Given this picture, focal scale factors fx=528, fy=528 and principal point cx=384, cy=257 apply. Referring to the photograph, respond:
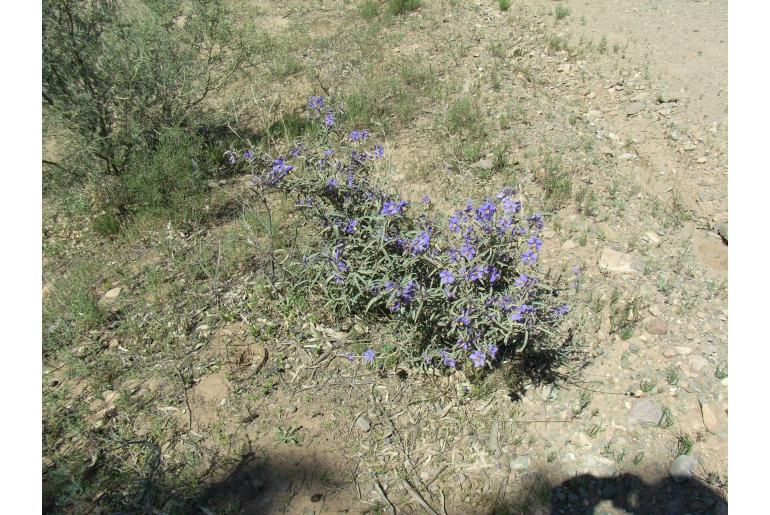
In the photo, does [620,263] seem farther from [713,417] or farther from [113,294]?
[113,294]

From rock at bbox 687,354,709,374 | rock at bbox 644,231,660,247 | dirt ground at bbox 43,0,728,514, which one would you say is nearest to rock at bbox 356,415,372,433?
dirt ground at bbox 43,0,728,514

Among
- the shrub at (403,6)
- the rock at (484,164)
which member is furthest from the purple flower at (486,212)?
the shrub at (403,6)

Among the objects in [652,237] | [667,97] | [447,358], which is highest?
[667,97]

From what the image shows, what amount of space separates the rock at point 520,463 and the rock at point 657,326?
1.33 metres

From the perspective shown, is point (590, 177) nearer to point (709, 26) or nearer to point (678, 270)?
point (678, 270)

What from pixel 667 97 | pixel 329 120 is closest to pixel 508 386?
pixel 329 120

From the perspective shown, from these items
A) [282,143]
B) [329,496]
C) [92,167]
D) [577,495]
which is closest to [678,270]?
[577,495]

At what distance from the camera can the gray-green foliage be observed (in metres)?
4.97

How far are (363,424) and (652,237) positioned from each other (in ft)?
9.24

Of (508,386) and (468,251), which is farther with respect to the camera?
(508,386)

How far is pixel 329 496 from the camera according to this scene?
279 cm

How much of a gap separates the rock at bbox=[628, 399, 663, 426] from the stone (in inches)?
149

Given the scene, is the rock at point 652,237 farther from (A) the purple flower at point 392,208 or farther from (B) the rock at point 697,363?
(A) the purple flower at point 392,208

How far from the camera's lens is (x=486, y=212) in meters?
2.78
